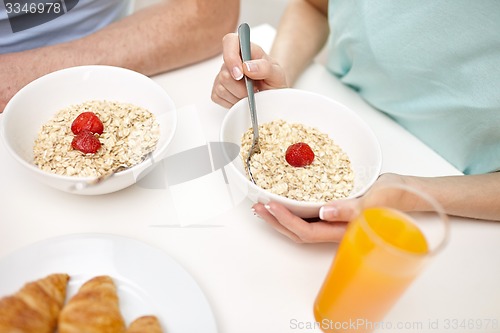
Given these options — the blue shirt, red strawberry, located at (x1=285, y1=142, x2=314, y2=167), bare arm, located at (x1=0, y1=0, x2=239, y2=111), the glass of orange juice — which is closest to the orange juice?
the glass of orange juice

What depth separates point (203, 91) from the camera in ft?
3.32

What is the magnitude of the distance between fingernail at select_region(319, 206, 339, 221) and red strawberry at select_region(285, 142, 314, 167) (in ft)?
0.54

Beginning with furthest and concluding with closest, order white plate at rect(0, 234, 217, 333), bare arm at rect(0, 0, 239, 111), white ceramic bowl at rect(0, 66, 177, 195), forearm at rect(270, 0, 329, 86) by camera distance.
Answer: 1. forearm at rect(270, 0, 329, 86)
2. bare arm at rect(0, 0, 239, 111)
3. white ceramic bowl at rect(0, 66, 177, 195)
4. white plate at rect(0, 234, 217, 333)

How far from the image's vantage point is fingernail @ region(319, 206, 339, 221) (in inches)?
25.4

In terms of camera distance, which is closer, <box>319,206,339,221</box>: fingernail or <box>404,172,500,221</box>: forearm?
<box>319,206,339,221</box>: fingernail

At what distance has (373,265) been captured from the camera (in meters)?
0.51

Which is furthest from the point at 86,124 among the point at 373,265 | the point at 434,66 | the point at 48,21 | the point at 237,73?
the point at 434,66

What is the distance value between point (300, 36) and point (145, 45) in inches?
14.8

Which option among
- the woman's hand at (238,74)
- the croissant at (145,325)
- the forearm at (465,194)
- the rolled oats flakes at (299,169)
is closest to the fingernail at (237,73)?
the woman's hand at (238,74)

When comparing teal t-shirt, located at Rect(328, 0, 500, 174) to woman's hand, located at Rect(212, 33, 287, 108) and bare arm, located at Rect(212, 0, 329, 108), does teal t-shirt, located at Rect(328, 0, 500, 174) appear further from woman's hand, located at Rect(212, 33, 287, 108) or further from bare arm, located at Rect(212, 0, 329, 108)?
woman's hand, located at Rect(212, 33, 287, 108)

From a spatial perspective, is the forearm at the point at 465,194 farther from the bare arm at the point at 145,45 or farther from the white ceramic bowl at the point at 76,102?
the bare arm at the point at 145,45

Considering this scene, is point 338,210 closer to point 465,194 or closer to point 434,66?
point 465,194

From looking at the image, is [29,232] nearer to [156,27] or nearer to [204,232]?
[204,232]

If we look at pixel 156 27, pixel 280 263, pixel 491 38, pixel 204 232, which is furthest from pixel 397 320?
pixel 156 27
